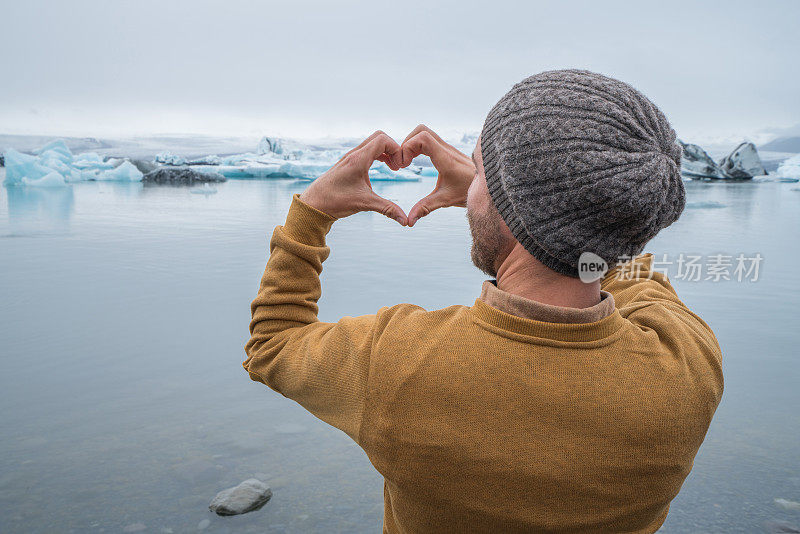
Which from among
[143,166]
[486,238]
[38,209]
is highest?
[486,238]

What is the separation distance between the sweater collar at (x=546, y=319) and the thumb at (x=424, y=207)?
274 mm

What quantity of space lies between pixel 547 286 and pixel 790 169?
28.2 m

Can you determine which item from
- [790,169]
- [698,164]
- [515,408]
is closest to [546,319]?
[515,408]

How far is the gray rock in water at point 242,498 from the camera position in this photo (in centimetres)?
196

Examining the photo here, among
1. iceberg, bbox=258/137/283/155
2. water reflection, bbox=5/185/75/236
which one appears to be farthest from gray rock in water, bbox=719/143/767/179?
water reflection, bbox=5/185/75/236

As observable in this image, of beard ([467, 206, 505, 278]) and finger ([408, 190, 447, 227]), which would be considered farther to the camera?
finger ([408, 190, 447, 227])

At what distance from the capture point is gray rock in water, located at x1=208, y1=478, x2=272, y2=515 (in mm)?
1961

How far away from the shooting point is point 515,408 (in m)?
0.82

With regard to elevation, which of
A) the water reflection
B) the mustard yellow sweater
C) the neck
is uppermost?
the neck

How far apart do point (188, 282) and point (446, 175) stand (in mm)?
4309

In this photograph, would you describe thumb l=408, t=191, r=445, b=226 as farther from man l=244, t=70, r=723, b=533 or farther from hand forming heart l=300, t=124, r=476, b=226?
man l=244, t=70, r=723, b=533

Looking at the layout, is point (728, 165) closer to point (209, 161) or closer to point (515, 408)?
point (209, 161)

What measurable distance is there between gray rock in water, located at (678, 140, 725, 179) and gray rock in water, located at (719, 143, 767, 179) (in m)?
0.94

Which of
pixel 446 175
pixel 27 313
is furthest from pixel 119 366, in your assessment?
pixel 446 175
